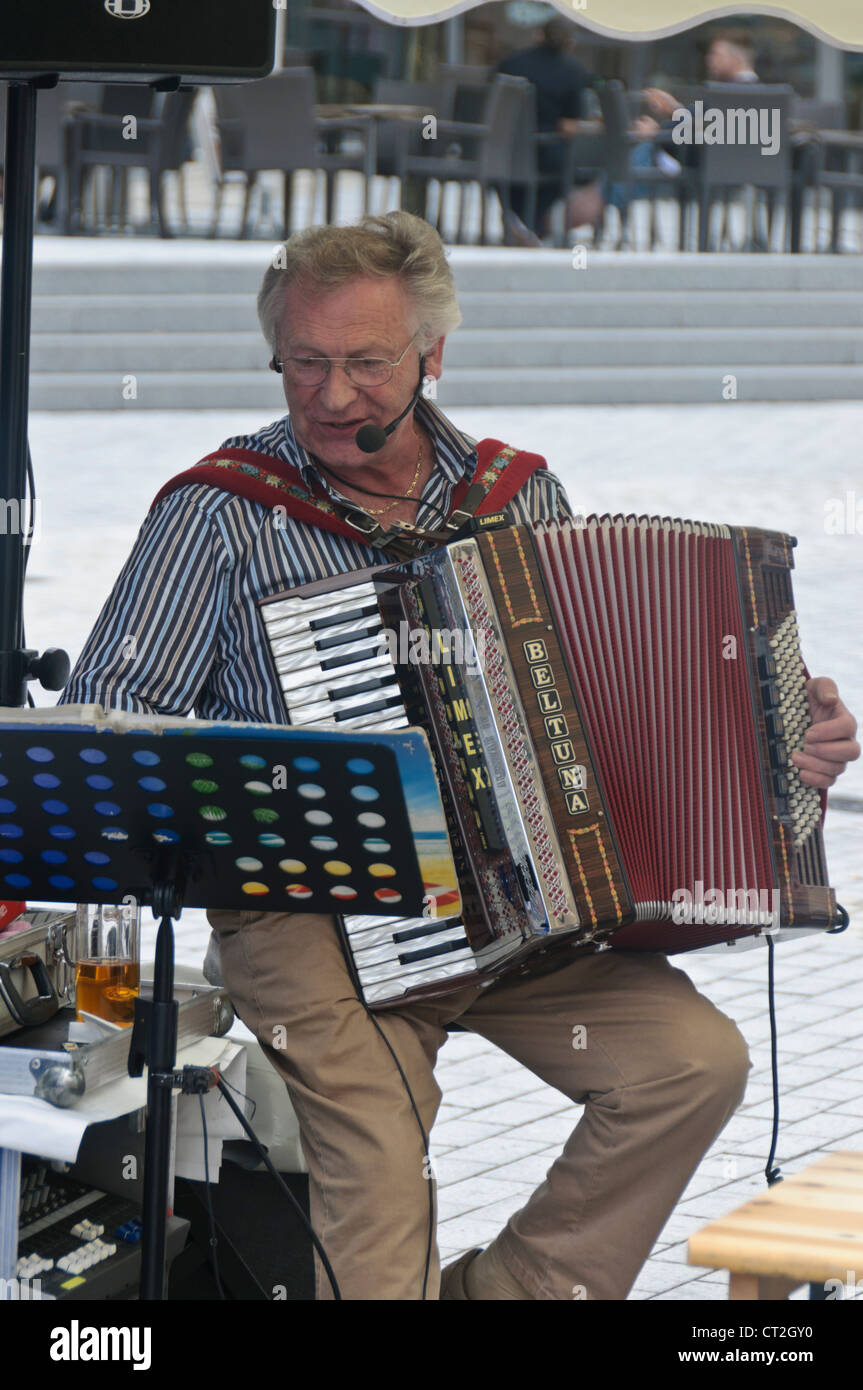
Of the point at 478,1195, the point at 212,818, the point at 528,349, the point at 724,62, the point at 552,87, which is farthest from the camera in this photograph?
the point at 724,62

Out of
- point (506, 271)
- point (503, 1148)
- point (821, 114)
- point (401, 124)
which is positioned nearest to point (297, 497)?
point (503, 1148)

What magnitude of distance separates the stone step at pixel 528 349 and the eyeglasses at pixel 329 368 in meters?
9.17

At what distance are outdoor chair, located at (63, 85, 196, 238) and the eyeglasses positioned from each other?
10.9 metres

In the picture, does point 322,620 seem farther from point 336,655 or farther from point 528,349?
point 528,349

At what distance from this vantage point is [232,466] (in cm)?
278

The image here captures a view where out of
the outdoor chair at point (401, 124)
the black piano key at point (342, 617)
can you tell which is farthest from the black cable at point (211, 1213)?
the outdoor chair at point (401, 124)

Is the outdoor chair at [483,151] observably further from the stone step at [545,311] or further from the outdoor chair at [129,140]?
the outdoor chair at [129,140]

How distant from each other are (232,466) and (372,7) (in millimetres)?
1094

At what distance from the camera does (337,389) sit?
280cm

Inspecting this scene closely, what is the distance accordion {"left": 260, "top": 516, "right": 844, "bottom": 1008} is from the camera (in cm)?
253

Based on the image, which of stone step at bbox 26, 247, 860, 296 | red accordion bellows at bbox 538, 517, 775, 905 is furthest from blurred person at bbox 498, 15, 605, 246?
red accordion bellows at bbox 538, 517, 775, 905

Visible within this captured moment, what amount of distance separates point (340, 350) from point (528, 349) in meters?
9.98

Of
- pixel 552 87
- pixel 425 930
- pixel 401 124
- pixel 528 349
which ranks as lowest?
pixel 425 930
